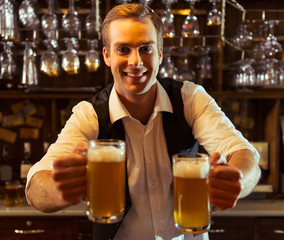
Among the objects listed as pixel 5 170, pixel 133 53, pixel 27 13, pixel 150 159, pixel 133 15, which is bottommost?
pixel 5 170

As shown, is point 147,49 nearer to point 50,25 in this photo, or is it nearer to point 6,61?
point 50,25

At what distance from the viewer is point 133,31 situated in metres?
1.58

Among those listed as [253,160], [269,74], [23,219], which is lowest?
[23,219]

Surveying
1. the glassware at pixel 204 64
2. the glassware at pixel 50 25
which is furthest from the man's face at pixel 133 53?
the glassware at pixel 204 64

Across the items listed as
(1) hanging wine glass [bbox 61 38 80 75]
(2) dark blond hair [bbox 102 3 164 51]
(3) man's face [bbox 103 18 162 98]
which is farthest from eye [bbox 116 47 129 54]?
(1) hanging wine glass [bbox 61 38 80 75]

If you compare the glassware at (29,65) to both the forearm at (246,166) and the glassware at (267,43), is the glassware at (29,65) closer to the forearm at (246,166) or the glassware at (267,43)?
the glassware at (267,43)

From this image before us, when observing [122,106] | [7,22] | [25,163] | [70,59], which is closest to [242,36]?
[70,59]

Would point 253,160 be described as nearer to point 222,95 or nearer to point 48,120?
point 222,95

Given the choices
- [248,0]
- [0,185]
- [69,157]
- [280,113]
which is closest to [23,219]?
[0,185]

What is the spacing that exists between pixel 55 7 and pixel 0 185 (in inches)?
58.4

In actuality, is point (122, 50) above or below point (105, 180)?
above

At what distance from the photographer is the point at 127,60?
5.38ft

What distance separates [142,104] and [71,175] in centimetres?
74

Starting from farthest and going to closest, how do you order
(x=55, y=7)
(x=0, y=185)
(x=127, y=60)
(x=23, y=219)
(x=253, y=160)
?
(x=0, y=185) → (x=55, y=7) → (x=23, y=219) → (x=127, y=60) → (x=253, y=160)
